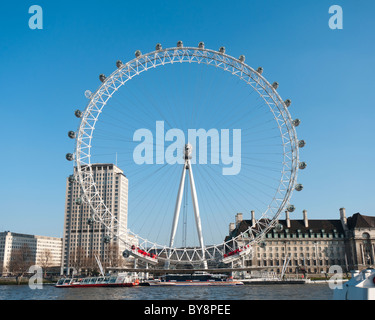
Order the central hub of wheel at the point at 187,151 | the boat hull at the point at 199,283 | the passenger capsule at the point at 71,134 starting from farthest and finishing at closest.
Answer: the boat hull at the point at 199,283
the central hub of wheel at the point at 187,151
the passenger capsule at the point at 71,134

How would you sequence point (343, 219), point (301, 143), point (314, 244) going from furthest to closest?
point (343, 219)
point (314, 244)
point (301, 143)

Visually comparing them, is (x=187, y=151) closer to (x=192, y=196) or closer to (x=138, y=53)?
(x=192, y=196)

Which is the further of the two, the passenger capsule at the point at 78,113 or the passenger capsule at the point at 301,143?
the passenger capsule at the point at 301,143

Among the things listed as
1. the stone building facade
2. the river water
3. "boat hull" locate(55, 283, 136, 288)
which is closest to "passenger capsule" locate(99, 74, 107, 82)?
the river water

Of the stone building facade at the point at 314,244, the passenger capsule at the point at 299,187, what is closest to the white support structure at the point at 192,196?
the passenger capsule at the point at 299,187

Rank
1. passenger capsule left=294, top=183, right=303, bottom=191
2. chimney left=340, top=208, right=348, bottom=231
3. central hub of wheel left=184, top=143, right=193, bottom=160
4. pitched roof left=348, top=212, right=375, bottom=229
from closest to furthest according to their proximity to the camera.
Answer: passenger capsule left=294, top=183, right=303, bottom=191 < central hub of wheel left=184, top=143, right=193, bottom=160 < pitched roof left=348, top=212, right=375, bottom=229 < chimney left=340, top=208, right=348, bottom=231

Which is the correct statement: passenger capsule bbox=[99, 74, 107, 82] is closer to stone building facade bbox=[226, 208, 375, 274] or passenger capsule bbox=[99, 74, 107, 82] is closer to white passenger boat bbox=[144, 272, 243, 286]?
white passenger boat bbox=[144, 272, 243, 286]

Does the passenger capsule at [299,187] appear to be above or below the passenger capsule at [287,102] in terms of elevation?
below

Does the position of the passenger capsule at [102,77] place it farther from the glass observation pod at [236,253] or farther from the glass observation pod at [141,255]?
the glass observation pod at [236,253]

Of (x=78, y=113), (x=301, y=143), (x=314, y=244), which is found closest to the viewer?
(x=78, y=113)

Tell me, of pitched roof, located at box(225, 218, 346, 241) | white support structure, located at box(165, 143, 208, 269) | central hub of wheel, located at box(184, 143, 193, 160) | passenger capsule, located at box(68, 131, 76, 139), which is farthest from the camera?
pitched roof, located at box(225, 218, 346, 241)

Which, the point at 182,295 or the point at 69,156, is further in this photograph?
the point at 69,156

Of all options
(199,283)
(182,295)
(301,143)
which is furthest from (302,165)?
(199,283)

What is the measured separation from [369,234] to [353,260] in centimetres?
950
